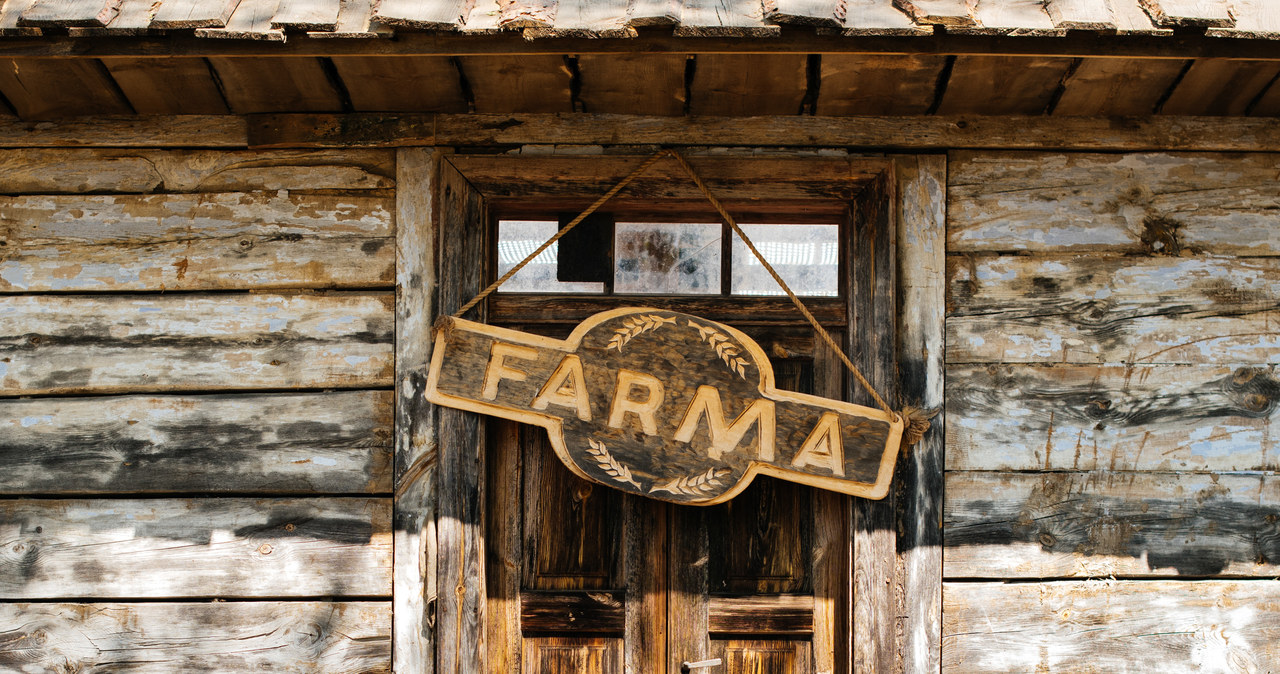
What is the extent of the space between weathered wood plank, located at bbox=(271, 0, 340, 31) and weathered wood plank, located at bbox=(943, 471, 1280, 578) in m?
2.06

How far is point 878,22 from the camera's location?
5.60 feet

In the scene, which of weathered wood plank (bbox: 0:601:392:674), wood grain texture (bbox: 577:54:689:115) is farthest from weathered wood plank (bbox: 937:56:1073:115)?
weathered wood plank (bbox: 0:601:392:674)

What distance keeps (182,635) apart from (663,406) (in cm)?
155

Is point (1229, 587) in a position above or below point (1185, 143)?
below

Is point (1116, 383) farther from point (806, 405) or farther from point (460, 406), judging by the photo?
point (460, 406)

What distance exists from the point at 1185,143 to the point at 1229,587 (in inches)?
51.5

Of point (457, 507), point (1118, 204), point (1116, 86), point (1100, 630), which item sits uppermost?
point (1116, 86)

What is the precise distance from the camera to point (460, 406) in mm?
2082

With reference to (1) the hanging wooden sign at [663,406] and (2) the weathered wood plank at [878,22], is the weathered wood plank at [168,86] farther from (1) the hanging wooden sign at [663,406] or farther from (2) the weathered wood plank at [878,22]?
(2) the weathered wood plank at [878,22]

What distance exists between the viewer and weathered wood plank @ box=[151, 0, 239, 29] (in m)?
1.73

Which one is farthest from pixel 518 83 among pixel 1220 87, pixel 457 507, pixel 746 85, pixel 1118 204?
pixel 1220 87

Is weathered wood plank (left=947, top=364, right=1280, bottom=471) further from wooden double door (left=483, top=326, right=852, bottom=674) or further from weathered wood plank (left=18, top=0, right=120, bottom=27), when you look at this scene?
weathered wood plank (left=18, top=0, right=120, bottom=27)

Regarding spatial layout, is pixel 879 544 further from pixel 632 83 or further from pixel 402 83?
pixel 402 83

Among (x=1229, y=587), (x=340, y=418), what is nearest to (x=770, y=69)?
(x=340, y=418)
